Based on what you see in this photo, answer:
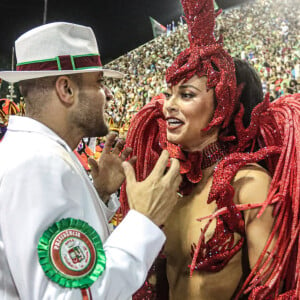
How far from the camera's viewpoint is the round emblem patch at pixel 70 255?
2.72ft

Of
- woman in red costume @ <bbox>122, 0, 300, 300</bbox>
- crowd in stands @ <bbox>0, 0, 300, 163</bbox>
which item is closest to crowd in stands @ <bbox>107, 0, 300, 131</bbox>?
crowd in stands @ <bbox>0, 0, 300, 163</bbox>

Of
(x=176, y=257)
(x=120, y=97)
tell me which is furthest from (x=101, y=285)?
(x=120, y=97)

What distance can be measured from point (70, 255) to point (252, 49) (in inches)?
146

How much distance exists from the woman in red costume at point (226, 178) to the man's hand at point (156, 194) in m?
0.27

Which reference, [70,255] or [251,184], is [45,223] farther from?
[251,184]

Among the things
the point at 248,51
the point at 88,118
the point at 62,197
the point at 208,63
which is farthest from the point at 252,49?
the point at 62,197

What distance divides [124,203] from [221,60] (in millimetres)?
680

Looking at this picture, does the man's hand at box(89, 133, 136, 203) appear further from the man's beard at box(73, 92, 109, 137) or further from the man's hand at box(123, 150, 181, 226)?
the man's hand at box(123, 150, 181, 226)

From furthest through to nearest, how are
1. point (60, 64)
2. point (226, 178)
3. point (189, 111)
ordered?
point (189, 111)
point (226, 178)
point (60, 64)

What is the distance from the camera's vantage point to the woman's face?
1369mm

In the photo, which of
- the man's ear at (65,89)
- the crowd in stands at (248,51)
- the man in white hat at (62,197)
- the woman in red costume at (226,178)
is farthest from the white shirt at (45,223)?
the crowd in stands at (248,51)

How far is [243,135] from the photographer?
1.38 metres

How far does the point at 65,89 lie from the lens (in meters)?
1.12

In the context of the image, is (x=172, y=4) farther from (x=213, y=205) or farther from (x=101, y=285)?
(x=101, y=285)
